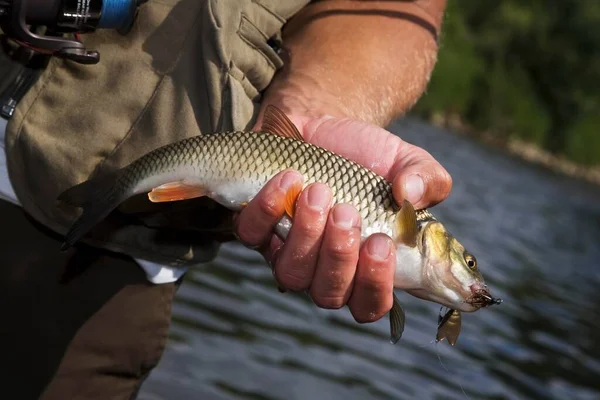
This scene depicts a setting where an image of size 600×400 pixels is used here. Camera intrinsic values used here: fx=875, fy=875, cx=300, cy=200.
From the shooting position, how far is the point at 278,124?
10.2 ft

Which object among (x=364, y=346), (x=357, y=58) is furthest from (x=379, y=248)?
(x=364, y=346)

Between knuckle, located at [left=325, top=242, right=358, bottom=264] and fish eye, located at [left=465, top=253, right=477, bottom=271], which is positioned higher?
knuckle, located at [left=325, top=242, right=358, bottom=264]

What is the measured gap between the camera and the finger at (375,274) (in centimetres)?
279

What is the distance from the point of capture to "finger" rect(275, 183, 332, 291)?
2787mm

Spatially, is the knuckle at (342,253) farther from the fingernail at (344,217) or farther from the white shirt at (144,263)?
the white shirt at (144,263)

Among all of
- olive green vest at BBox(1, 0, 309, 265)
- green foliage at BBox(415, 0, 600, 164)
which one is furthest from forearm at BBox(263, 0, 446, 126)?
green foliage at BBox(415, 0, 600, 164)

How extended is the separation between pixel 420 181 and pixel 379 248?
0.34 meters

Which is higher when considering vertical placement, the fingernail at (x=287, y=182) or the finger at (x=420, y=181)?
the fingernail at (x=287, y=182)

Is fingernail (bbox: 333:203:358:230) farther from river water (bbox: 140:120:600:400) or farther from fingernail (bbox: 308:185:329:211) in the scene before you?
river water (bbox: 140:120:600:400)

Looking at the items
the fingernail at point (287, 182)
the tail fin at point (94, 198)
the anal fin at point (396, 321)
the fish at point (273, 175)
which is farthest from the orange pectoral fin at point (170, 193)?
the anal fin at point (396, 321)

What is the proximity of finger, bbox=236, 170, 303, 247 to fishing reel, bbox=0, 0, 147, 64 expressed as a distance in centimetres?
71

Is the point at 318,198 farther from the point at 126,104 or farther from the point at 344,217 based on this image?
the point at 126,104

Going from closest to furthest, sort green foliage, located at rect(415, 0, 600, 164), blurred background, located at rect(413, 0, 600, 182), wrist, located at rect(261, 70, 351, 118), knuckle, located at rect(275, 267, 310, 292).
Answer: knuckle, located at rect(275, 267, 310, 292)
wrist, located at rect(261, 70, 351, 118)
blurred background, located at rect(413, 0, 600, 182)
green foliage, located at rect(415, 0, 600, 164)

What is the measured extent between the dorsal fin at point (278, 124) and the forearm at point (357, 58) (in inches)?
13.4
